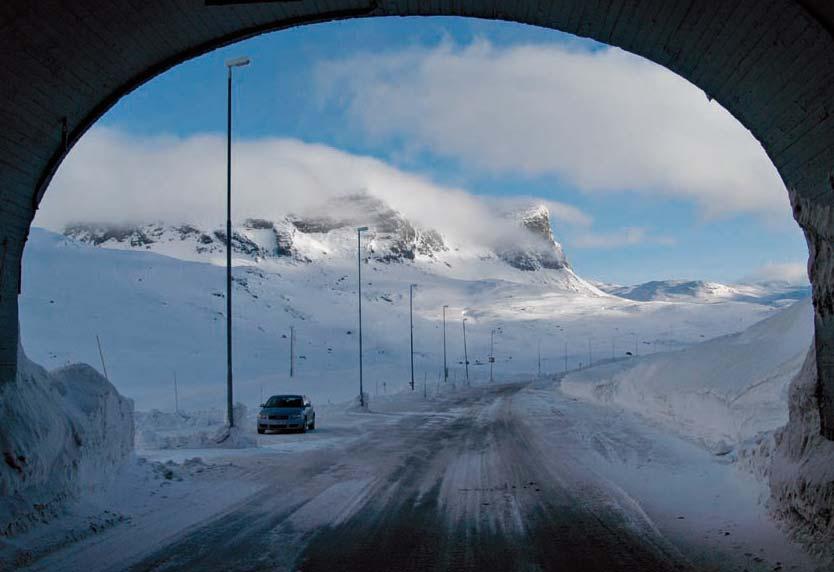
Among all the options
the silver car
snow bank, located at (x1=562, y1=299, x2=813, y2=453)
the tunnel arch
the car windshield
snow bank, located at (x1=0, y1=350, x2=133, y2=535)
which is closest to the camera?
the tunnel arch

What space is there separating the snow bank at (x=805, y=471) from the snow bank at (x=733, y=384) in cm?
535

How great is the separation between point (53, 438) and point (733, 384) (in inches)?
604

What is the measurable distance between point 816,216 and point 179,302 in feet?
365

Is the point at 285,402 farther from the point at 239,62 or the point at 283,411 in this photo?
Answer: the point at 239,62

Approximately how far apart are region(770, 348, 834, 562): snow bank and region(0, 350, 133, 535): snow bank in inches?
319

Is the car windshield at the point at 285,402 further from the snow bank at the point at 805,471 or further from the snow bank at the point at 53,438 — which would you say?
the snow bank at the point at 805,471

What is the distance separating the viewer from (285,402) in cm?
2705

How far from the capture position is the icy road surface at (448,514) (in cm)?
754

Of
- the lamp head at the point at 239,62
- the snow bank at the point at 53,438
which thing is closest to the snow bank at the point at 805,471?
the snow bank at the point at 53,438

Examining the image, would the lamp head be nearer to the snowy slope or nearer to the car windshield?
the car windshield

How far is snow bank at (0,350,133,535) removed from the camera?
8.30 metres

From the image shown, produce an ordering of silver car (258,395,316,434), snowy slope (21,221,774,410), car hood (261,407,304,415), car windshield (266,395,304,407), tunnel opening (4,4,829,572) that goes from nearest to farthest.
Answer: tunnel opening (4,4,829,572)
silver car (258,395,316,434)
car hood (261,407,304,415)
car windshield (266,395,304,407)
snowy slope (21,221,774,410)

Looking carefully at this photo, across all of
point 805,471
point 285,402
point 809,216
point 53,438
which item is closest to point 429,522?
point 805,471

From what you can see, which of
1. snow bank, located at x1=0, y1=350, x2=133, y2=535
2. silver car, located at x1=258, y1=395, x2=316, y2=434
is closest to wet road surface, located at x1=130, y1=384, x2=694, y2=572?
snow bank, located at x1=0, y1=350, x2=133, y2=535
